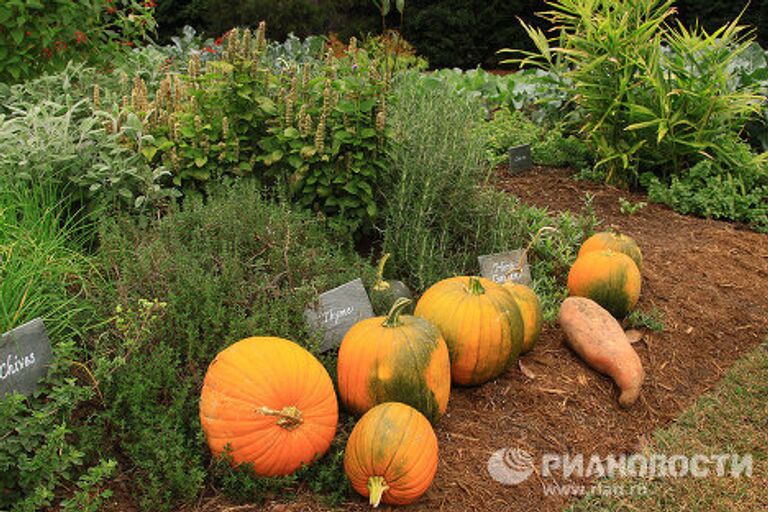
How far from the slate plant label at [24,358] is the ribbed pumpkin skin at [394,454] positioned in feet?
3.32

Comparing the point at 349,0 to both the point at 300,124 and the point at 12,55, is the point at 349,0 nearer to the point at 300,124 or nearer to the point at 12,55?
the point at 12,55

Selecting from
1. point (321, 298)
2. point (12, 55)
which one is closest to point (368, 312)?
point (321, 298)

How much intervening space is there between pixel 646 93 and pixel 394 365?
3526 millimetres

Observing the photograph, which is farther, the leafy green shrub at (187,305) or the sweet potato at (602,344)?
the sweet potato at (602,344)

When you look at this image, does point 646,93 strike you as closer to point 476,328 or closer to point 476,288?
point 476,288

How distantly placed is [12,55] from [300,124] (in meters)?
2.17

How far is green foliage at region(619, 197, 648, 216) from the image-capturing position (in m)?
4.99

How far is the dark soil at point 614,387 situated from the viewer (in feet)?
8.66

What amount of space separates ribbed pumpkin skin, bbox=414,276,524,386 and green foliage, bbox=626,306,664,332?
0.92 metres

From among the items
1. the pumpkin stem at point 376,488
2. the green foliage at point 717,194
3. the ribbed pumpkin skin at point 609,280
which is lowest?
the green foliage at point 717,194

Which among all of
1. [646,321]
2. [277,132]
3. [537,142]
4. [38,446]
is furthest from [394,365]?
[537,142]

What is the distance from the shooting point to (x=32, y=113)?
349 cm

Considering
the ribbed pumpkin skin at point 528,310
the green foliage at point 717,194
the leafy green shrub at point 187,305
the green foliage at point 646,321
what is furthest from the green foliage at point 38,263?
the green foliage at point 717,194

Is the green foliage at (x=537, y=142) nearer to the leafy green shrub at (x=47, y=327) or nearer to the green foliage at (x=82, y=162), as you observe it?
the green foliage at (x=82, y=162)
